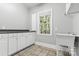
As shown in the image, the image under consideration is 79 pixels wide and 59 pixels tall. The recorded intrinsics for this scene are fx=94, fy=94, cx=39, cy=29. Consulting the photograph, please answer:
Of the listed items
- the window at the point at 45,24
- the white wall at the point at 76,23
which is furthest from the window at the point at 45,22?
the white wall at the point at 76,23

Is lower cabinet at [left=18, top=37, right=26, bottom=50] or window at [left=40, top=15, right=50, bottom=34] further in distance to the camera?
lower cabinet at [left=18, top=37, right=26, bottom=50]

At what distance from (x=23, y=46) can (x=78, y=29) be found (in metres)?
0.99

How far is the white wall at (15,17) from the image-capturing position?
4.84ft

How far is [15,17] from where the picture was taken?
1.51m

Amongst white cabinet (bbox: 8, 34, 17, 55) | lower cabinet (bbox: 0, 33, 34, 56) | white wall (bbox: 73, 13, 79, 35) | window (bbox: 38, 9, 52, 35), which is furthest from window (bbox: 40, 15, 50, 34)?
white cabinet (bbox: 8, 34, 17, 55)

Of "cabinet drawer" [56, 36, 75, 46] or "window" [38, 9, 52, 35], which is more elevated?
"window" [38, 9, 52, 35]

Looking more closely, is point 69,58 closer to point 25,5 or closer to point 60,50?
point 60,50

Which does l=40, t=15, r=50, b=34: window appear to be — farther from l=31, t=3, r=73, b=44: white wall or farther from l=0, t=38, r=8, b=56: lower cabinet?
l=0, t=38, r=8, b=56: lower cabinet

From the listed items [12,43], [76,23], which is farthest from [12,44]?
[76,23]

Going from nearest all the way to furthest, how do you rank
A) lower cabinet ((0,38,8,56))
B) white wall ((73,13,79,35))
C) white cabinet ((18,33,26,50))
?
white wall ((73,13,79,35)) < lower cabinet ((0,38,8,56)) < white cabinet ((18,33,26,50))

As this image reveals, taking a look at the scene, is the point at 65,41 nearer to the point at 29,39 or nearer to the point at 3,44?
the point at 29,39

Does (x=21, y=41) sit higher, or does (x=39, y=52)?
(x=21, y=41)

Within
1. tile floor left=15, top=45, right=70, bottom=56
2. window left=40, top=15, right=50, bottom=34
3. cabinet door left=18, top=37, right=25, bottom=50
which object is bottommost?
tile floor left=15, top=45, right=70, bottom=56

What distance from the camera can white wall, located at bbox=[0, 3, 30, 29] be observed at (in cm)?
148
